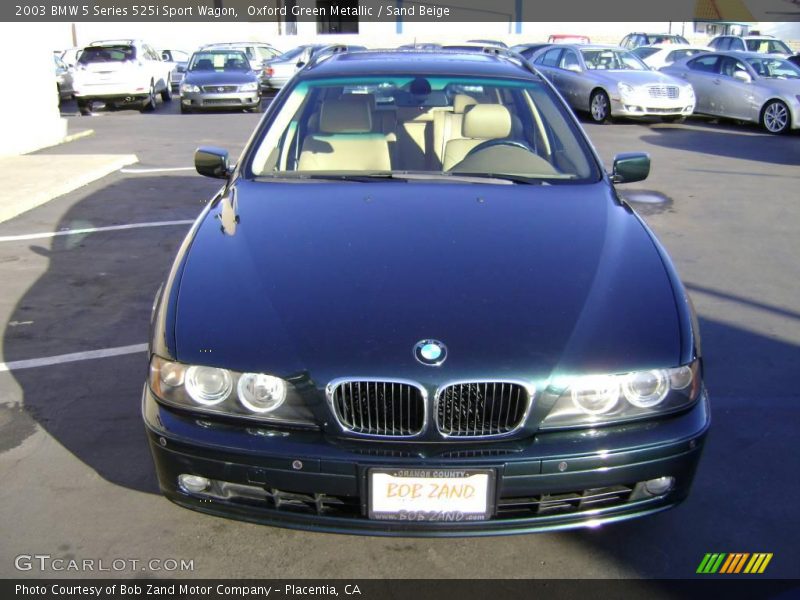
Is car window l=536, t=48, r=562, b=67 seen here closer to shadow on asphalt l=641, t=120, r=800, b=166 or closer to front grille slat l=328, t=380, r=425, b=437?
shadow on asphalt l=641, t=120, r=800, b=166

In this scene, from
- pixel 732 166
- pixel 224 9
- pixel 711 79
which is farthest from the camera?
pixel 224 9

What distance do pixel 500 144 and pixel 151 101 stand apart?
1742 cm

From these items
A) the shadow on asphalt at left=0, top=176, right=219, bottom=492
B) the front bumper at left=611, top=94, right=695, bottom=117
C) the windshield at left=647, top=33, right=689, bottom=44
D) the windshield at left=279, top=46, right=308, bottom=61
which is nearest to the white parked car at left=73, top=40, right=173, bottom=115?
the windshield at left=279, top=46, right=308, bottom=61

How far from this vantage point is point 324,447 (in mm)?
2590

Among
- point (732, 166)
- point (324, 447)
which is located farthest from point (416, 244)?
point (732, 166)

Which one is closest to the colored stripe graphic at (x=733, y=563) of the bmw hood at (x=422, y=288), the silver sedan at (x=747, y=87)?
the bmw hood at (x=422, y=288)

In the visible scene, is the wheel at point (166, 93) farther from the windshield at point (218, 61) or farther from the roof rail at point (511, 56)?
the roof rail at point (511, 56)

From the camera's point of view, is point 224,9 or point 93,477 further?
point 224,9

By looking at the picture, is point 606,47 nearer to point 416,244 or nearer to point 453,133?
point 453,133

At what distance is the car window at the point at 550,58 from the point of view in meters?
18.0

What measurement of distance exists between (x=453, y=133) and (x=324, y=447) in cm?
258

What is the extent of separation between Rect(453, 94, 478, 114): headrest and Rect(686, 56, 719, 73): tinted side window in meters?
13.2

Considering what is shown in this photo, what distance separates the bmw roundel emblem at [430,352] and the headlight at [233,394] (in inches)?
15.1

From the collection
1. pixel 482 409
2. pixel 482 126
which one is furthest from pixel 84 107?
pixel 482 409
